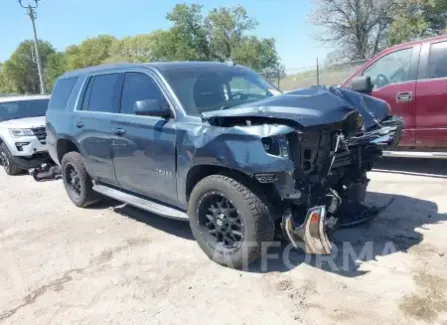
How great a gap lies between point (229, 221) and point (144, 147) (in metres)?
1.29

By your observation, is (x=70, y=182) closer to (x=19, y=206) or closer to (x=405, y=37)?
(x=19, y=206)

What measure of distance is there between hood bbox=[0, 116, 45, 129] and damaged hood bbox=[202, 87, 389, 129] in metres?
6.13

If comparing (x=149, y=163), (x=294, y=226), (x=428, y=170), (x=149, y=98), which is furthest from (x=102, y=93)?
(x=428, y=170)

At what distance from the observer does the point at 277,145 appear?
3453mm

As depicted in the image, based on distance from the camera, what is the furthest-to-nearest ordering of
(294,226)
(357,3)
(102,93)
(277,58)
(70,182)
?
(277,58) → (357,3) → (70,182) → (102,93) → (294,226)

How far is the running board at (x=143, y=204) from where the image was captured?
14.3ft

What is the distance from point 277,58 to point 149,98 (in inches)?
1738

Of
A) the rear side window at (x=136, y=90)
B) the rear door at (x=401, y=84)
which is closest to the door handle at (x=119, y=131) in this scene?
the rear side window at (x=136, y=90)

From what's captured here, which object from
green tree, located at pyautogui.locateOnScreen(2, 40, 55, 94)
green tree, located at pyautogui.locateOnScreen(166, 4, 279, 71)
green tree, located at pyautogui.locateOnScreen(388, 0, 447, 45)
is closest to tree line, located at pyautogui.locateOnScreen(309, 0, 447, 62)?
green tree, located at pyautogui.locateOnScreen(388, 0, 447, 45)

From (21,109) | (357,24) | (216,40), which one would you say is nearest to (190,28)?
(216,40)

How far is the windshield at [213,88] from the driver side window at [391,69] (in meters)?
2.49

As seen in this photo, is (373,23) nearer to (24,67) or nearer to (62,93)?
(62,93)

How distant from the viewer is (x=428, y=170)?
6.82m

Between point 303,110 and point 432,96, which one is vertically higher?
point 303,110
